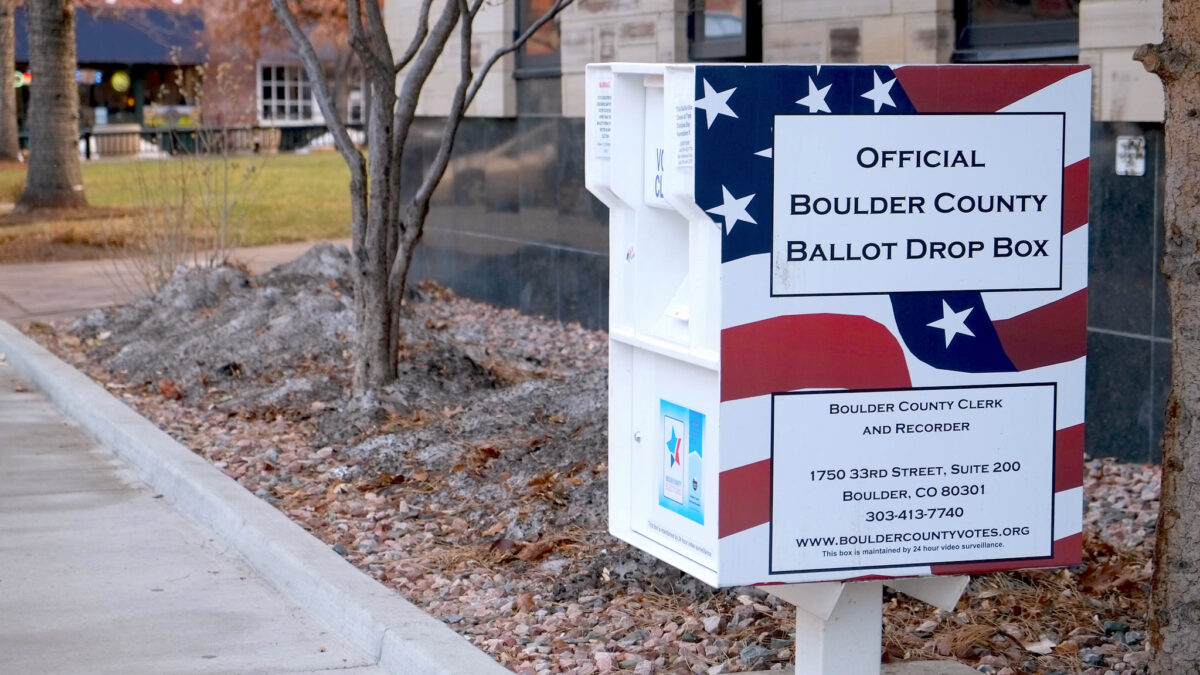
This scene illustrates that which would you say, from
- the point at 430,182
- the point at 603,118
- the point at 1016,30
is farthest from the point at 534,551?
the point at 1016,30

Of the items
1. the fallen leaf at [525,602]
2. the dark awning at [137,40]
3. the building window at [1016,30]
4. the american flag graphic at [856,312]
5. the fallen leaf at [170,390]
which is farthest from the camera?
the dark awning at [137,40]

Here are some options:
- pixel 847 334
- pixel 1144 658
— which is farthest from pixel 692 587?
pixel 847 334

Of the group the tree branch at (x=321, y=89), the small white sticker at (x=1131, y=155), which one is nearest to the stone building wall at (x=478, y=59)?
the tree branch at (x=321, y=89)

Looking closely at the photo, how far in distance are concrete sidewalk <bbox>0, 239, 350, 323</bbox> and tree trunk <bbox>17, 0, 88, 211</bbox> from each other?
5398 millimetres

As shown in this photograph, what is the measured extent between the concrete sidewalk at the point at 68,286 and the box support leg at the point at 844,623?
9.52m

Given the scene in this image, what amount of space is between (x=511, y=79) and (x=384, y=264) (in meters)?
4.60

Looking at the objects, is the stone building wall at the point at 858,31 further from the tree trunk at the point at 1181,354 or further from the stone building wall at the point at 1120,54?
the tree trunk at the point at 1181,354

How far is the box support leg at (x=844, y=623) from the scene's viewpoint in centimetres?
371

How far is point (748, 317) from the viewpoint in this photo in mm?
3398

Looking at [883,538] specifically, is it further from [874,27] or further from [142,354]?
[142,354]

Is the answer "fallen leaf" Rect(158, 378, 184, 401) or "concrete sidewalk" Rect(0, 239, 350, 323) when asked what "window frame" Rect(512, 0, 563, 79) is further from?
"fallen leaf" Rect(158, 378, 184, 401)

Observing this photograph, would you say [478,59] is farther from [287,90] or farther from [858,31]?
[287,90]

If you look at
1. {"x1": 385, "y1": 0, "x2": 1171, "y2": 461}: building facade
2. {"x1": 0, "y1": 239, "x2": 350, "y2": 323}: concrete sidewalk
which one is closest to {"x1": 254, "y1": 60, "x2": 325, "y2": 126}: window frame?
{"x1": 0, "y1": 239, "x2": 350, "y2": 323}: concrete sidewalk

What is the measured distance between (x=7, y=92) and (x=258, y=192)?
9.14 meters
